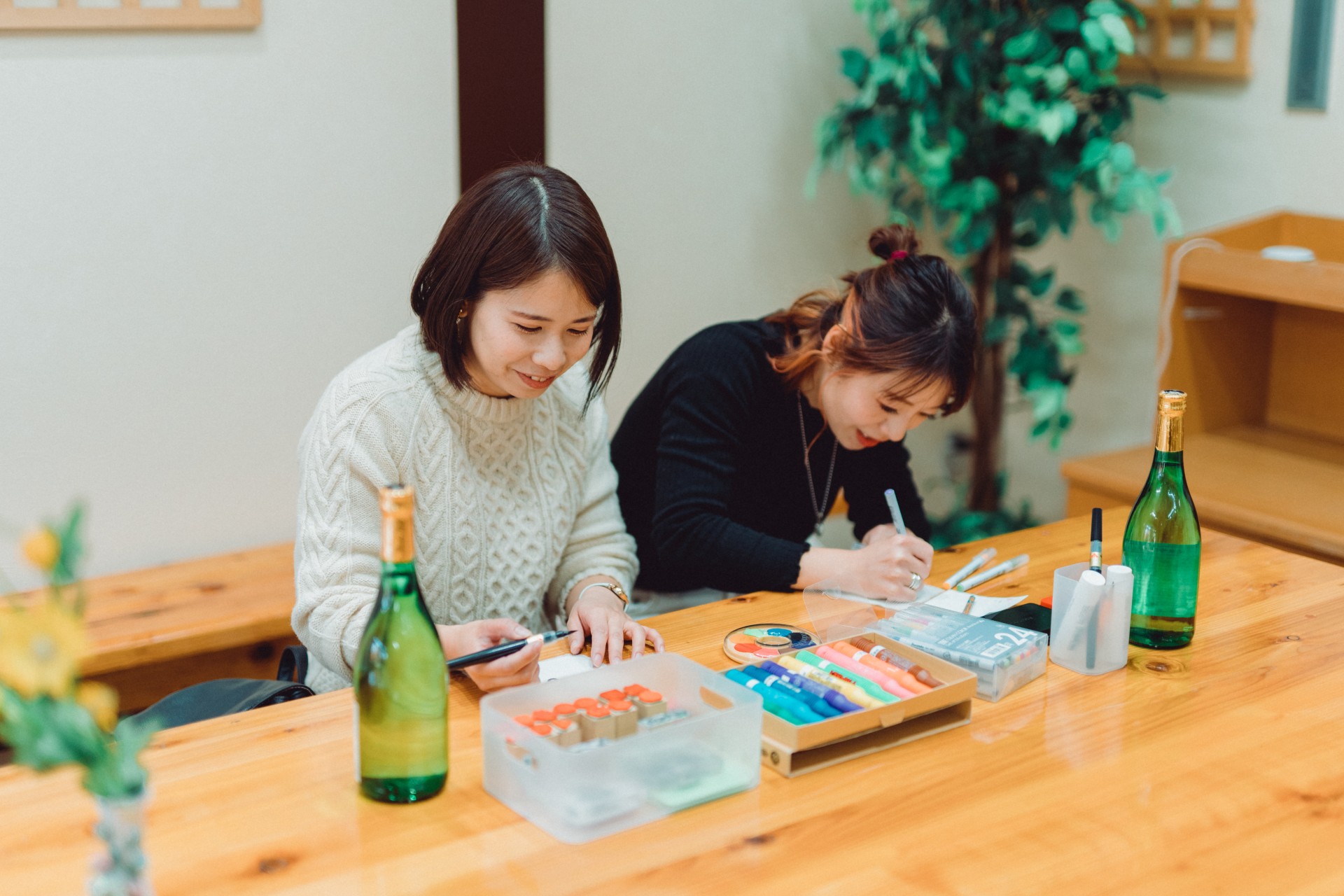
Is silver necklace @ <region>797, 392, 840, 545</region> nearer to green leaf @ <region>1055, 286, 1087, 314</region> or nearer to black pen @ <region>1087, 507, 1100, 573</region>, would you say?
black pen @ <region>1087, 507, 1100, 573</region>

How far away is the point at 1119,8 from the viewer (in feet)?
8.84

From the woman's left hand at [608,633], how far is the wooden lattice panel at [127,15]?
147 centimetres

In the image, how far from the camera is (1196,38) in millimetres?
2873

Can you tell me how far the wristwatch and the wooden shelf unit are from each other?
121 centimetres

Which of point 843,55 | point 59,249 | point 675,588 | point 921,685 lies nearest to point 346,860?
point 921,685

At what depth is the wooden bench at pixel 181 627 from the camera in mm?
2182

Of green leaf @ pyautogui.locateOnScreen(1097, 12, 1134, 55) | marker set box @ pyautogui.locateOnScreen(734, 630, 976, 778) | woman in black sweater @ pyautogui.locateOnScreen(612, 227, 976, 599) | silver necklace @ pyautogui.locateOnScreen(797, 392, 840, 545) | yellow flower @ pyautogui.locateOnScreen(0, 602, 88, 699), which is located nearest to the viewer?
yellow flower @ pyautogui.locateOnScreen(0, 602, 88, 699)

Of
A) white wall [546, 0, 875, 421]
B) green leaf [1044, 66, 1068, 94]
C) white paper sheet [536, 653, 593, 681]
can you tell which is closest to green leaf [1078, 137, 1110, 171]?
green leaf [1044, 66, 1068, 94]

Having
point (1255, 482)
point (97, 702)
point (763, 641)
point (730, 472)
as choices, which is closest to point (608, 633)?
point (763, 641)

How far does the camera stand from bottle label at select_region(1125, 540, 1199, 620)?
1.47 meters

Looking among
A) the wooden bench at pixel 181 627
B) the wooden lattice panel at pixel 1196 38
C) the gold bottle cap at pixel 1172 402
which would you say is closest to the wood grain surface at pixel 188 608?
the wooden bench at pixel 181 627

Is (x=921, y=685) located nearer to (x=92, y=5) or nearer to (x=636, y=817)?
(x=636, y=817)

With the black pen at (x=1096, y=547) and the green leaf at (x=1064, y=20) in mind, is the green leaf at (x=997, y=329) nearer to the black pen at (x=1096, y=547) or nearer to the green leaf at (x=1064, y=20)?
the green leaf at (x=1064, y=20)

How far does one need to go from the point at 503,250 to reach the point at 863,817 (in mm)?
745
